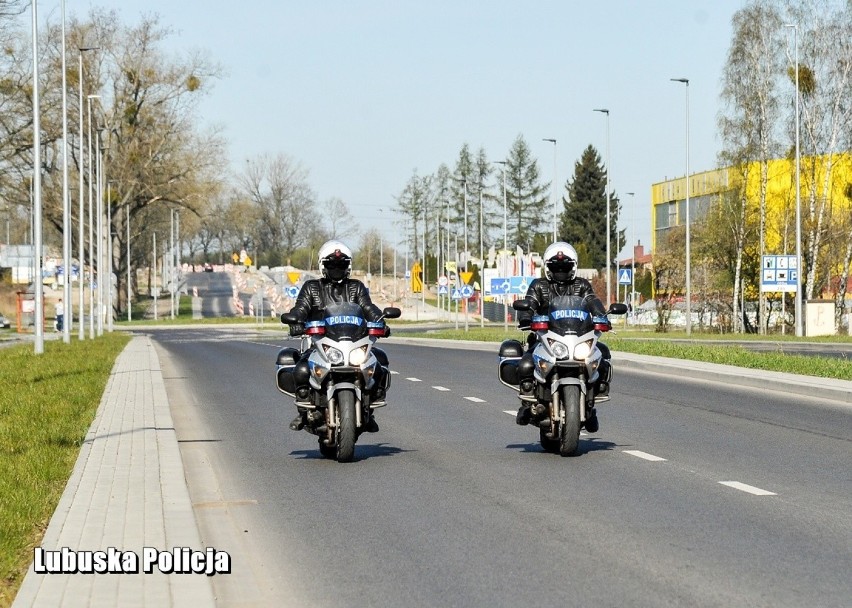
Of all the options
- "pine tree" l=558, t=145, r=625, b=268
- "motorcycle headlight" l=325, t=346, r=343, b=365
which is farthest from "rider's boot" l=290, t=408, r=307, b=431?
"pine tree" l=558, t=145, r=625, b=268

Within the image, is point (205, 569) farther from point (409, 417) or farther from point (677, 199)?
point (677, 199)

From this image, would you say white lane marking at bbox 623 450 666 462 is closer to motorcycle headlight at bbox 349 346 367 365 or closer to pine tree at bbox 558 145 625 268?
motorcycle headlight at bbox 349 346 367 365

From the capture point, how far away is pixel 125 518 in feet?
28.7

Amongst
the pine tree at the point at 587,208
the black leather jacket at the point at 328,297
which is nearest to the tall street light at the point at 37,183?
the black leather jacket at the point at 328,297

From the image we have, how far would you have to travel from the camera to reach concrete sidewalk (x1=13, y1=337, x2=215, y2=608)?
6477mm

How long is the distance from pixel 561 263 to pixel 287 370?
2.65 m

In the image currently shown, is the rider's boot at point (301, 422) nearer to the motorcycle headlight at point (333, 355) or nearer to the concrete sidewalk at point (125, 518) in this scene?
the motorcycle headlight at point (333, 355)

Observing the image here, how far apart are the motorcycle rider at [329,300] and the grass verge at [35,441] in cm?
203

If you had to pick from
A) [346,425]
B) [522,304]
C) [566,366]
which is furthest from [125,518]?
[522,304]

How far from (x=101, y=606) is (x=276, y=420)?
11294 millimetres

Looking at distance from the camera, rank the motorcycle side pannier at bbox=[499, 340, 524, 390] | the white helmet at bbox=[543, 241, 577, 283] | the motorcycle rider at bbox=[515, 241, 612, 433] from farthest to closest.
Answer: the motorcycle side pannier at bbox=[499, 340, 524, 390], the white helmet at bbox=[543, 241, 577, 283], the motorcycle rider at bbox=[515, 241, 612, 433]

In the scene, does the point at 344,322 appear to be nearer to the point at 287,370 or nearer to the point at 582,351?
the point at 287,370

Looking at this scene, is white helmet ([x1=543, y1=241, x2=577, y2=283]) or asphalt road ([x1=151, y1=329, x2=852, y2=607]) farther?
white helmet ([x1=543, y1=241, x2=577, y2=283])

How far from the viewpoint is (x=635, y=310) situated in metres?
85.1
